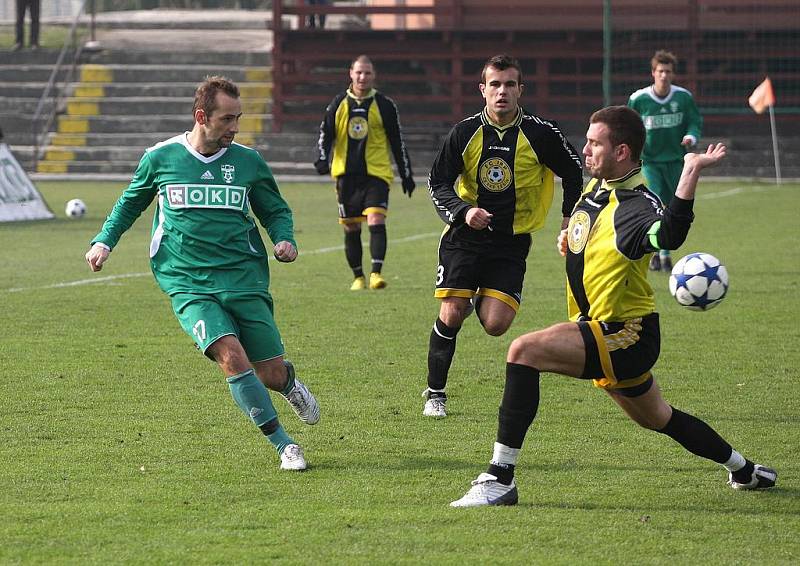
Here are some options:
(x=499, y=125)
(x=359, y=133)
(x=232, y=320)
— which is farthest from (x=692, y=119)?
(x=232, y=320)

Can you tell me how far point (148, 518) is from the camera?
17.1ft

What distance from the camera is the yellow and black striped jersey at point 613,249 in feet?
17.4

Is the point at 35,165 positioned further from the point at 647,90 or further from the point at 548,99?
the point at 647,90

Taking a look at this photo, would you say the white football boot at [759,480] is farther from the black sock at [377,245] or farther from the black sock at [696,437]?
the black sock at [377,245]

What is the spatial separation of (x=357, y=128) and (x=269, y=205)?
6.24m

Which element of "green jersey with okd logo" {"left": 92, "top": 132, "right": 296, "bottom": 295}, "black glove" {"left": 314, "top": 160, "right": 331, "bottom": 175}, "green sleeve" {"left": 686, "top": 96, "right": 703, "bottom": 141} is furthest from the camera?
"green sleeve" {"left": 686, "top": 96, "right": 703, "bottom": 141}

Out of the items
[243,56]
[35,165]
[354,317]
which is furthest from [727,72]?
[354,317]

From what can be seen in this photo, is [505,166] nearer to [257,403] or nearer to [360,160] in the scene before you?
[257,403]

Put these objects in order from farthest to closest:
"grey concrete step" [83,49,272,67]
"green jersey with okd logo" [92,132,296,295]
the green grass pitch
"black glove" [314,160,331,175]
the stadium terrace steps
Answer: "grey concrete step" [83,49,272,67]
the stadium terrace steps
"black glove" [314,160,331,175]
"green jersey with okd logo" [92,132,296,295]
the green grass pitch

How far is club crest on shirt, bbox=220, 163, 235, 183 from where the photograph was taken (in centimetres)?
623

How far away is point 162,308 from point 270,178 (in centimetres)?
493

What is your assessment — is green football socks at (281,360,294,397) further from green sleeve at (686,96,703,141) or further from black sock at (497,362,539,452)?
green sleeve at (686,96,703,141)

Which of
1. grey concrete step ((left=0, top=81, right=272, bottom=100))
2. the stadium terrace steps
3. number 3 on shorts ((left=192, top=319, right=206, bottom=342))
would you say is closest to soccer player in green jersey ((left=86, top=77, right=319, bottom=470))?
number 3 on shorts ((left=192, top=319, right=206, bottom=342))

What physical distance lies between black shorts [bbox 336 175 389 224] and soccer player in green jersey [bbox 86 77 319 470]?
20.4 feet
